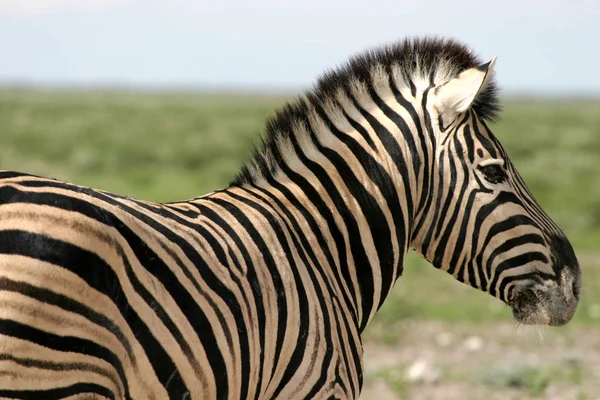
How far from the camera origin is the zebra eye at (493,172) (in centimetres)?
345

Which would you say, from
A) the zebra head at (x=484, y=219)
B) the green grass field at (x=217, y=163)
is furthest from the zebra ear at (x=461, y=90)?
the green grass field at (x=217, y=163)

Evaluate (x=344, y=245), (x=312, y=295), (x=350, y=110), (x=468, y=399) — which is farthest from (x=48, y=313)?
(x=468, y=399)

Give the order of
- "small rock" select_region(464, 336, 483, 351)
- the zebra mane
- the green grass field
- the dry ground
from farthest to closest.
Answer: the green grass field
"small rock" select_region(464, 336, 483, 351)
the dry ground
the zebra mane

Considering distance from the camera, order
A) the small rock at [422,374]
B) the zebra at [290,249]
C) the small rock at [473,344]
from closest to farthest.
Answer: the zebra at [290,249] < the small rock at [422,374] < the small rock at [473,344]

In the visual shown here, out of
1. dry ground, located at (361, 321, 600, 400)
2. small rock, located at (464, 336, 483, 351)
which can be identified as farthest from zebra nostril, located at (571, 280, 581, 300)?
small rock, located at (464, 336, 483, 351)

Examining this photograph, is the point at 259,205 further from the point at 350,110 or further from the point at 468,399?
the point at 468,399

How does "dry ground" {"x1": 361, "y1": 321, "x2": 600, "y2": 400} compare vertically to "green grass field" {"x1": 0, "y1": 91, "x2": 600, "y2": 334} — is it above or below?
below

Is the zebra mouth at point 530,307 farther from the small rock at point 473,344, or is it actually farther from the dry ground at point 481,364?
the small rock at point 473,344

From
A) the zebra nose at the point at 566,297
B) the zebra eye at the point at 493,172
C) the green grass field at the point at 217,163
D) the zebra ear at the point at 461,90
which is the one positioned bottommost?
the zebra nose at the point at 566,297

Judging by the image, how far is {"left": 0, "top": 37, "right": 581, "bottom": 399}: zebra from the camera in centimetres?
229

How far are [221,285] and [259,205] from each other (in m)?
0.49

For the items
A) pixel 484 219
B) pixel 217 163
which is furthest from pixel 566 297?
pixel 217 163

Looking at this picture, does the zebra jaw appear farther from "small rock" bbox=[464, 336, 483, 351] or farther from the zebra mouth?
"small rock" bbox=[464, 336, 483, 351]

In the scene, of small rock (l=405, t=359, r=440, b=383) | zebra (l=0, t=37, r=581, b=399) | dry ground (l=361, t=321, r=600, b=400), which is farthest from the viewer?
small rock (l=405, t=359, r=440, b=383)
